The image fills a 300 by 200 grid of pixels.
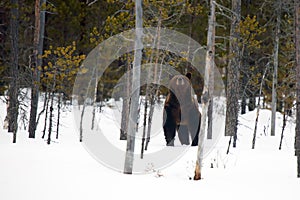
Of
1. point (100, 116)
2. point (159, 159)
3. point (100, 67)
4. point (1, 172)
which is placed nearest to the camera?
point (1, 172)

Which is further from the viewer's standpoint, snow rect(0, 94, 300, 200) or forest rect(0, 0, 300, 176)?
forest rect(0, 0, 300, 176)

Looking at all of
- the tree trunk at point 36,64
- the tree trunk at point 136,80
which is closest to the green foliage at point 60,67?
the tree trunk at point 36,64

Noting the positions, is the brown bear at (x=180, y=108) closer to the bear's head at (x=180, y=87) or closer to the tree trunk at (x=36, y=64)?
the bear's head at (x=180, y=87)

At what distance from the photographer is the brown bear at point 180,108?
12.9m

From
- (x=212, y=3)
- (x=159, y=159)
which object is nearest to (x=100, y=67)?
(x=159, y=159)

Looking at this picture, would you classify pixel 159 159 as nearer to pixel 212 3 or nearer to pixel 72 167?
pixel 72 167

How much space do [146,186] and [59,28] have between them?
16530 millimetres

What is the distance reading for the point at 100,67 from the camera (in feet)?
69.0

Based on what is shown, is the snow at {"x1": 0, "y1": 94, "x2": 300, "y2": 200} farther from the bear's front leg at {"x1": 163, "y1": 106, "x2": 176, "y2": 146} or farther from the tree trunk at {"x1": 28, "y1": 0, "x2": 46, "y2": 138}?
the tree trunk at {"x1": 28, "y1": 0, "x2": 46, "y2": 138}

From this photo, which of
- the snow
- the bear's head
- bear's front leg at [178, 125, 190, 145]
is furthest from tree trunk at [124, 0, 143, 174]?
bear's front leg at [178, 125, 190, 145]

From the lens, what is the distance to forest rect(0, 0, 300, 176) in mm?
12414

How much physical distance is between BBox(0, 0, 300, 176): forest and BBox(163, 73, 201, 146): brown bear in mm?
628

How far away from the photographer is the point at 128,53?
44.7 ft

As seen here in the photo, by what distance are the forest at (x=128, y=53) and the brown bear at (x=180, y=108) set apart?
24.7 inches
